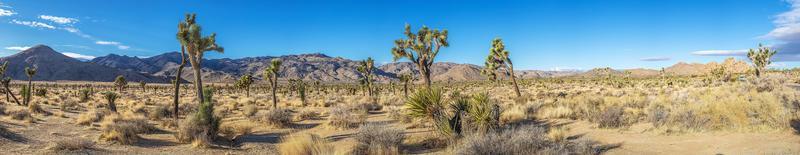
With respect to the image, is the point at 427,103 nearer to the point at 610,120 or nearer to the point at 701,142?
the point at 610,120

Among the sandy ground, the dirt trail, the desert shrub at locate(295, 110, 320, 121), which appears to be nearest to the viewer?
the dirt trail

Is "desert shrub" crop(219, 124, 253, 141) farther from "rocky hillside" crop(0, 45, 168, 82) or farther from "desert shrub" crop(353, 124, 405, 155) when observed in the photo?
"rocky hillside" crop(0, 45, 168, 82)

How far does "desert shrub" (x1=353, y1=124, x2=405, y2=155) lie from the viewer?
972 cm

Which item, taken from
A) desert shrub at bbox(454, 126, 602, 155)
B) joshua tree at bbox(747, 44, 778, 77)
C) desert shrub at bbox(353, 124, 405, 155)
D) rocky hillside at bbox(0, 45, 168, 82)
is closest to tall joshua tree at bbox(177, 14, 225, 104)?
desert shrub at bbox(353, 124, 405, 155)

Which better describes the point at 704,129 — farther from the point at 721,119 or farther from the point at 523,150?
the point at 523,150

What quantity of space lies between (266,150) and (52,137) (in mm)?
7031

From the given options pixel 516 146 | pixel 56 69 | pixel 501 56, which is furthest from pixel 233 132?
pixel 56 69

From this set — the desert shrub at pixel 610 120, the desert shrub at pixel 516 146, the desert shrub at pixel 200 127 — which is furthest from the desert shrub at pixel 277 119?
the desert shrub at pixel 610 120

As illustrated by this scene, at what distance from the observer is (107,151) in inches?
416

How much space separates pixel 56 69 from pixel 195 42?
189m

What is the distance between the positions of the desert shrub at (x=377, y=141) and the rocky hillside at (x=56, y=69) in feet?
615

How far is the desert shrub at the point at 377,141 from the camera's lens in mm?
9721

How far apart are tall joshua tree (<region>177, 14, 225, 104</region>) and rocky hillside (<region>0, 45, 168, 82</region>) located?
177m

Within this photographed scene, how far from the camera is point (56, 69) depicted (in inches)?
6432
